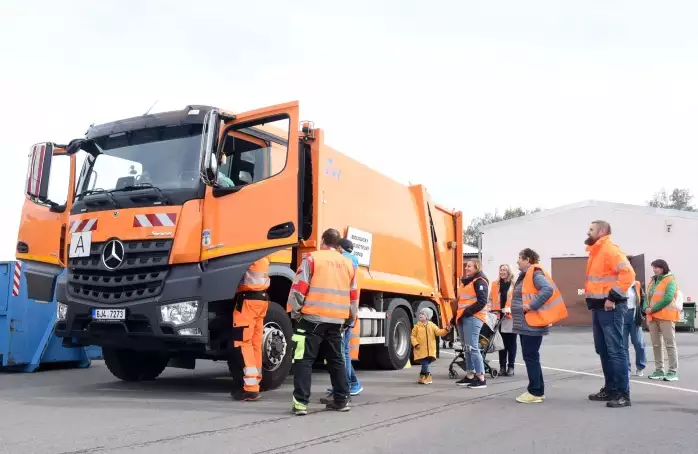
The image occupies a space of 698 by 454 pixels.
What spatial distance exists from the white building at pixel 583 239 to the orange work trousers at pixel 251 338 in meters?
20.6

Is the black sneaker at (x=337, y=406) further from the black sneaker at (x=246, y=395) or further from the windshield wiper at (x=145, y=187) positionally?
the windshield wiper at (x=145, y=187)

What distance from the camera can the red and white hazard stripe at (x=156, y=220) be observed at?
6.66m

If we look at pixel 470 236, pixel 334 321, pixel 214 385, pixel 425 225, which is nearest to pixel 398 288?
pixel 425 225

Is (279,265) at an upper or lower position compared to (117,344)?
upper

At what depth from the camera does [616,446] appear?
474cm

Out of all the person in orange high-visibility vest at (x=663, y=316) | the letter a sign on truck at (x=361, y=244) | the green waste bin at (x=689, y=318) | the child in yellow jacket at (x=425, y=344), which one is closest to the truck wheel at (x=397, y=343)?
the child in yellow jacket at (x=425, y=344)

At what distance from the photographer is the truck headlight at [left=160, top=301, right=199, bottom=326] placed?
6.51 metres

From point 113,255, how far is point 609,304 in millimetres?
4890

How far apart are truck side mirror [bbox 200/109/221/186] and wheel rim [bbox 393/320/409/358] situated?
448cm

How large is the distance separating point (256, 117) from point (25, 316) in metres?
5.39

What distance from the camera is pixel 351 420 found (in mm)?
5688

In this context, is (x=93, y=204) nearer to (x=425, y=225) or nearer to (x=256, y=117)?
(x=256, y=117)

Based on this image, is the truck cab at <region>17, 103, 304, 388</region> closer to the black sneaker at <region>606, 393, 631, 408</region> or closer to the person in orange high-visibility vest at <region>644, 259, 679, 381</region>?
the black sneaker at <region>606, 393, 631, 408</region>

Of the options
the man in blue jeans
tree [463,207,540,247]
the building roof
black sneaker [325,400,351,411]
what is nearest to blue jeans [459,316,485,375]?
the man in blue jeans
